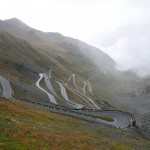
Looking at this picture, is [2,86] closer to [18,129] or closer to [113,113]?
[113,113]

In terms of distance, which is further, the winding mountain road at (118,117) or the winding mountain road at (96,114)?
the winding mountain road at (118,117)

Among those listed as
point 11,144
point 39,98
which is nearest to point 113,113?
point 39,98

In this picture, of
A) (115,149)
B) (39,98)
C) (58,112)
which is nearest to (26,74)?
(39,98)

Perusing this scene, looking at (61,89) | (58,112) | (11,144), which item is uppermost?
(61,89)

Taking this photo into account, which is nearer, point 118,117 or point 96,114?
point 118,117

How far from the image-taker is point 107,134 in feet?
184

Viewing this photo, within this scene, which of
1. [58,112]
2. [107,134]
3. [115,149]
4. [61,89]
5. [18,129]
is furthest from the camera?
[61,89]

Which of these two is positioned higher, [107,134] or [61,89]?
[61,89]

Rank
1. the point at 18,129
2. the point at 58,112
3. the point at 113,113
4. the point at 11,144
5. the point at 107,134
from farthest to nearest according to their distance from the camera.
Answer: the point at 113,113
the point at 58,112
the point at 107,134
the point at 18,129
the point at 11,144

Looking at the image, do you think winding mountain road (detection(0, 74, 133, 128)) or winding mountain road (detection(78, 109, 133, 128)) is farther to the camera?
winding mountain road (detection(78, 109, 133, 128))

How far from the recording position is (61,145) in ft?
104

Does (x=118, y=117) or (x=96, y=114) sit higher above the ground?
(x=118, y=117)

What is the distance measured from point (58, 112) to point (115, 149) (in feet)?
126

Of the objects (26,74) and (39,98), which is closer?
(39,98)
